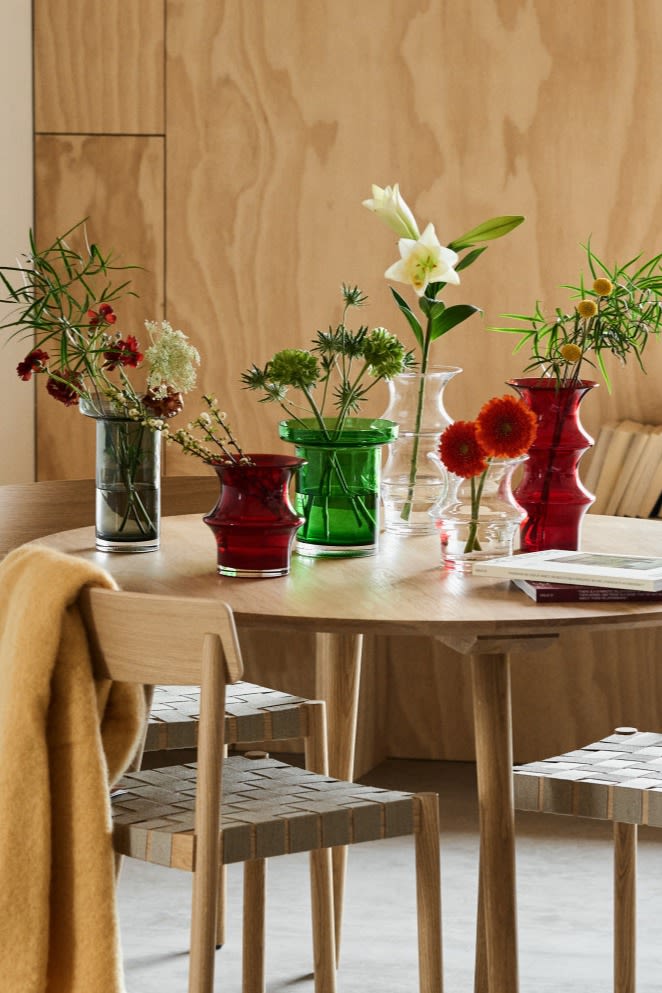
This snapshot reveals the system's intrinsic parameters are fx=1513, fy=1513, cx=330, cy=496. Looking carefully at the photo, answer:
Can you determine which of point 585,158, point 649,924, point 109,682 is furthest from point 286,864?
point 585,158

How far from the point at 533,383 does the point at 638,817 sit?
0.65 m

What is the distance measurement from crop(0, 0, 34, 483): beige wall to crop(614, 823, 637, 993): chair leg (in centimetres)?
240

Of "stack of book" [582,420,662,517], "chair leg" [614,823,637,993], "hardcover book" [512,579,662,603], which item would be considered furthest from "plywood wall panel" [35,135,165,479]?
"hardcover book" [512,579,662,603]

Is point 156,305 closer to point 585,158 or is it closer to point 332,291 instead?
point 332,291

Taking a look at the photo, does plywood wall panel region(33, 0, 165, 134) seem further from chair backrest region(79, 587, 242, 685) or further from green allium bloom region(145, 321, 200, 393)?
chair backrest region(79, 587, 242, 685)

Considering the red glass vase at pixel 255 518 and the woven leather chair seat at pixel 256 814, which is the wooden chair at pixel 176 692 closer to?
the woven leather chair seat at pixel 256 814

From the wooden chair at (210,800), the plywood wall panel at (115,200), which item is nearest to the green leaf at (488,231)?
the wooden chair at (210,800)

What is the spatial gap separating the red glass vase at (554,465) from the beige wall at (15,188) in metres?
2.15

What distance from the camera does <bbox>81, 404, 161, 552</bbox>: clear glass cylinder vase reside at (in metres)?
2.19

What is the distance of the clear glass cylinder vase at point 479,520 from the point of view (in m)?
2.10

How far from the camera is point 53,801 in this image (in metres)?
1.68

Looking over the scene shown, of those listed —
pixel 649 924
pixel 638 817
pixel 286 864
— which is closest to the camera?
pixel 638 817

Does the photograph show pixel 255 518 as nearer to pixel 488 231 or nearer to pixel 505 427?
pixel 505 427

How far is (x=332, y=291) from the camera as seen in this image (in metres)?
4.09
